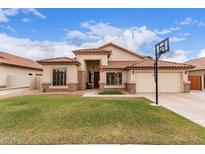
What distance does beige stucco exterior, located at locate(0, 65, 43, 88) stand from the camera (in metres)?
28.6

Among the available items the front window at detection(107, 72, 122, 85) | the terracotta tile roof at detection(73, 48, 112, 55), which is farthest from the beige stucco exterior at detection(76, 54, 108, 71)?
the front window at detection(107, 72, 122, 85)

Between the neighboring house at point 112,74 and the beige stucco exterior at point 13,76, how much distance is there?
6.65m

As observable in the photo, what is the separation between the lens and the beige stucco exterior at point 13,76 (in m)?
28.6

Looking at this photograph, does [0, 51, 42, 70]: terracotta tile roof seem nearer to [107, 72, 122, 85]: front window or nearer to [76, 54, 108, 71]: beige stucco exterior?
[76, 54, 108, 71]: beige stucco exterior

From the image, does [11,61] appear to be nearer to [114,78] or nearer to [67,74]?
[67,74]

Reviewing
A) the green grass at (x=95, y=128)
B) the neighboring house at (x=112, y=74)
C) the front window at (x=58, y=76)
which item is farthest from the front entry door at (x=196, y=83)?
the green grass at (x=95, y=128)

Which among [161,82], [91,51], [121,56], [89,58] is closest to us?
[161,82]

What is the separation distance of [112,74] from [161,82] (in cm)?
639

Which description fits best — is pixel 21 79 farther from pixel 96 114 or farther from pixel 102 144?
pixel 102 144

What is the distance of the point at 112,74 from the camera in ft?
82.6

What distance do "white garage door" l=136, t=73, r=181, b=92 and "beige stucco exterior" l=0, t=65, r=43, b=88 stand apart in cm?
1599

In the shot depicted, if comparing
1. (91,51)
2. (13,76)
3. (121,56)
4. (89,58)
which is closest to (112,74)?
(89,58)

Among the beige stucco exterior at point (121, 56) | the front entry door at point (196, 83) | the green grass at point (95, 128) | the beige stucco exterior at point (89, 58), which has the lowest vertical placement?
the green grass at point (95, 128)

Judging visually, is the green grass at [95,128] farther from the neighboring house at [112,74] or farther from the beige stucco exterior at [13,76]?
the beige stucco exterior at [13,76]
